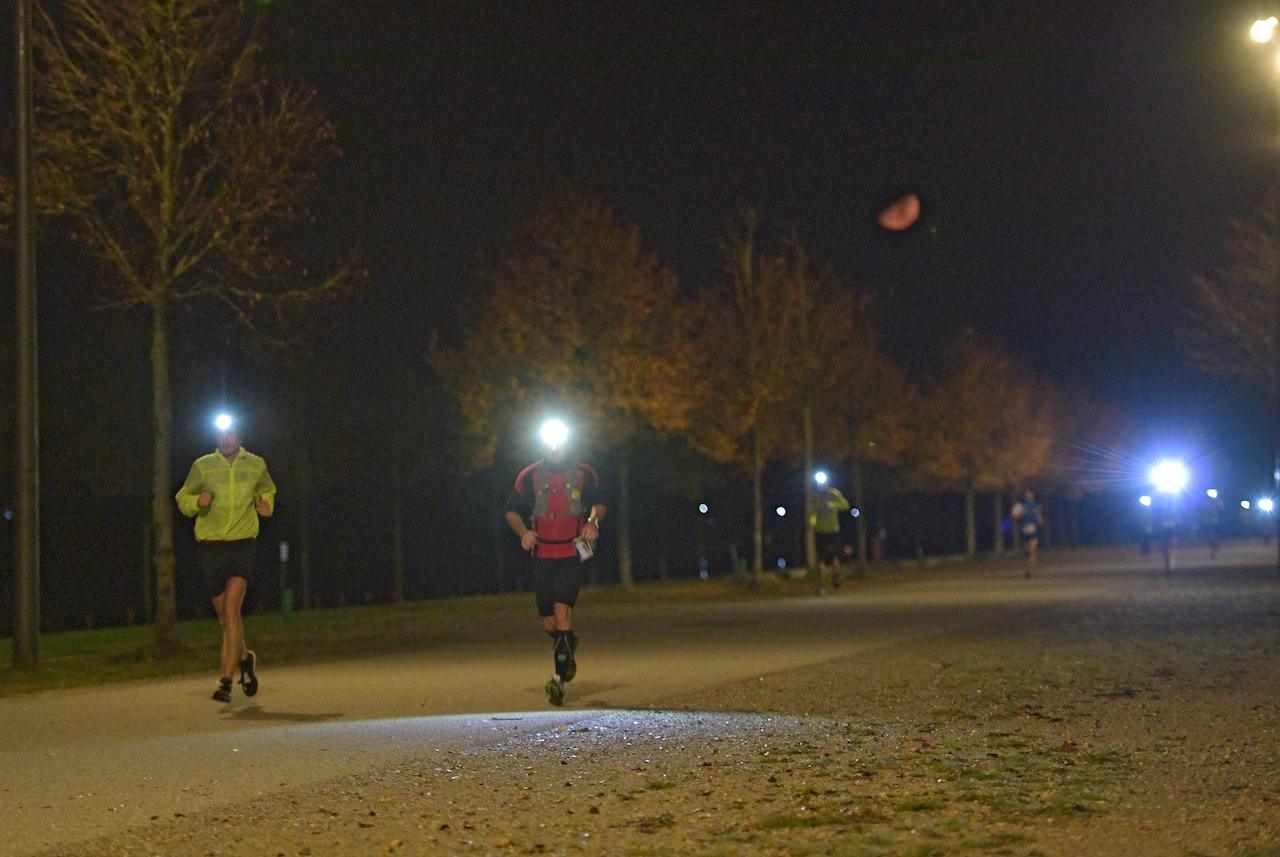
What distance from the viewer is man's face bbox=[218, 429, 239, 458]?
1278cm

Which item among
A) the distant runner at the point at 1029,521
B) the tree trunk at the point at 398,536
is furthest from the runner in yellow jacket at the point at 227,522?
the distant runner at the point at 1029,521

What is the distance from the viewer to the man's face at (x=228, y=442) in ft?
41.9

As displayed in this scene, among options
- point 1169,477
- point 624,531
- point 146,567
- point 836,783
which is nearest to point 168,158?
point 146,567

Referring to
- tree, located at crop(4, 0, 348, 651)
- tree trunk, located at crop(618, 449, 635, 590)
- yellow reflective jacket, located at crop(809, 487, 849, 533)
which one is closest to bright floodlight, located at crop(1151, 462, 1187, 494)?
yellow reflective jacket, located at crop(809, 487, 849, 533)


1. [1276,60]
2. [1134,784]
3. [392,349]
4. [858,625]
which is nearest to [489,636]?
[858,625]

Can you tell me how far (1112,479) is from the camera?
3290 inches

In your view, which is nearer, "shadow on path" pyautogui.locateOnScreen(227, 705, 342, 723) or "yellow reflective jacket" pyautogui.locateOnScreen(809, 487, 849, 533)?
"shadow on path" pyautogui.locateOnScreen(227, 705, 342, 723)

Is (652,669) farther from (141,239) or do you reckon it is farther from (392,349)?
(392,349)

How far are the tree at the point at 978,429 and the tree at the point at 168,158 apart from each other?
135 ft

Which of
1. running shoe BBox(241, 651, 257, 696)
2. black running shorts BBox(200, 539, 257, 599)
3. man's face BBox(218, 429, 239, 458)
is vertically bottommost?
running shoe BBox(241, 651, 257, 696)

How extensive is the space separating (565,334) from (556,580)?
66.6ft

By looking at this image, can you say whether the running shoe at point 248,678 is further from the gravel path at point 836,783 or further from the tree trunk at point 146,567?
the tree trunk at point 146,567

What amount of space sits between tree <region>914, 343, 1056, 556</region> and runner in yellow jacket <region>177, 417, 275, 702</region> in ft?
152

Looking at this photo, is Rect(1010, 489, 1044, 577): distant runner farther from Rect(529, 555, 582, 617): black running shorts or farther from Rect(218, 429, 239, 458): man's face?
Rect(218, 429, 239, 458): man's face
